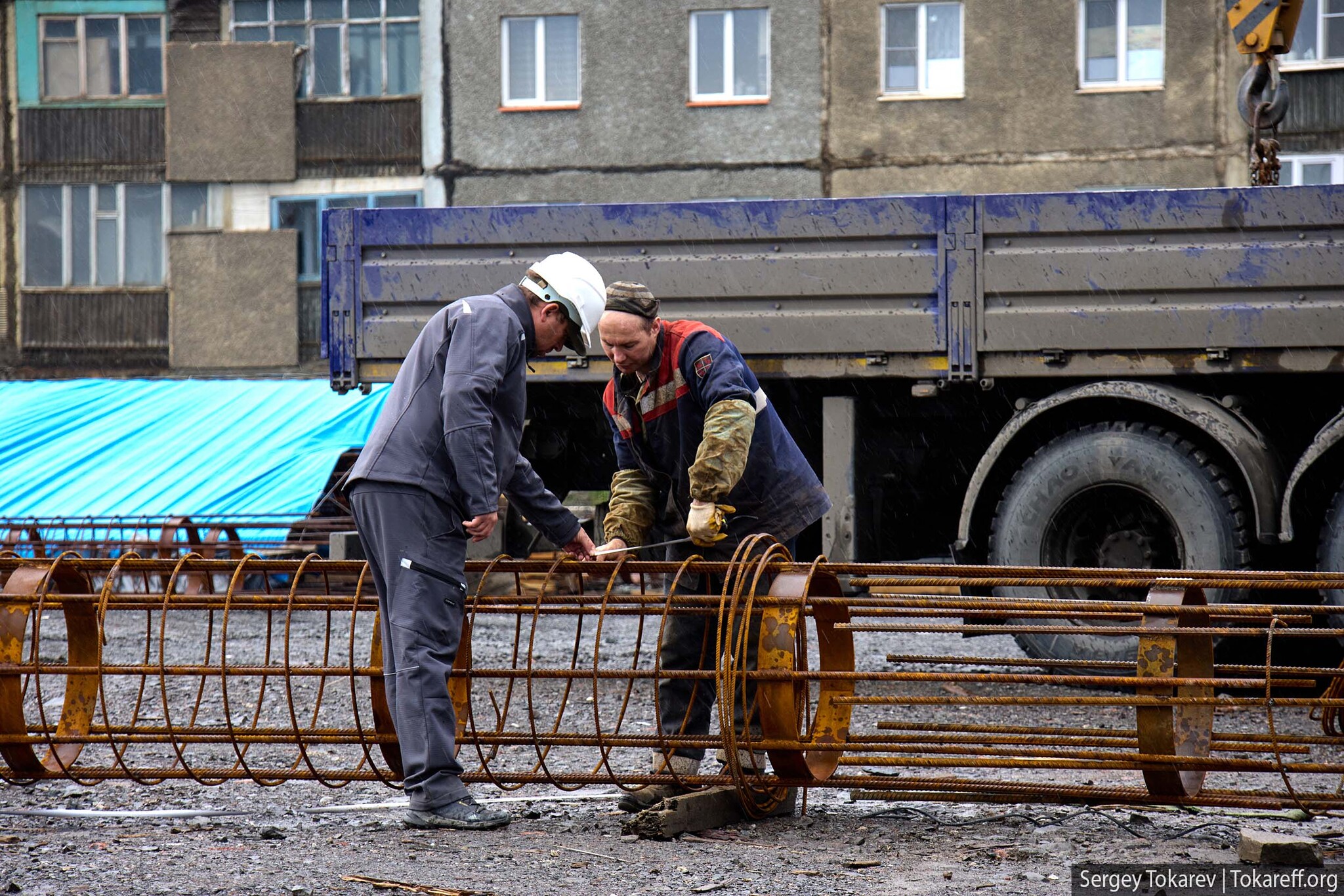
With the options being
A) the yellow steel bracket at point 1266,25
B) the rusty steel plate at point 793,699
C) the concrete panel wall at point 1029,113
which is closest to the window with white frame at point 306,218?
the concrete panel wall at point 1029,113

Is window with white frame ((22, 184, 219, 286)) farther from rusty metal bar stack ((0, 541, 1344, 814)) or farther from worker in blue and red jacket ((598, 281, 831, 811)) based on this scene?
worker in blue and red jacket ((598, 281, 831, 811))

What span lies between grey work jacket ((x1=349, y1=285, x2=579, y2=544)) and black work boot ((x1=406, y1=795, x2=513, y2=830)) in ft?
3.04

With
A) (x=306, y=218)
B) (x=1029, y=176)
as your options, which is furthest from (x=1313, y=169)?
(x=306, y=218)

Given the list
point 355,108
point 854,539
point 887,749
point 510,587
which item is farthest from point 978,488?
point 355,108

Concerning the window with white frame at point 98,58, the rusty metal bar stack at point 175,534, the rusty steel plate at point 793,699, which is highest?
the window with white frame at point 98,58

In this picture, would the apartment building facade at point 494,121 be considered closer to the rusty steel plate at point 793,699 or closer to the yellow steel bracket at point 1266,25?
the yellow steel bracket at point 1266,25

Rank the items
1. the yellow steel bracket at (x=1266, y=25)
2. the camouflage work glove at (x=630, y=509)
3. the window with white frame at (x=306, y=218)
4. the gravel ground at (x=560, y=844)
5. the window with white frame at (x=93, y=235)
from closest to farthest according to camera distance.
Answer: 1. the gravel ground at (x=560, y=844)
2. the camouflage work glove at (x=630, y=509)
3. the yellow steel bracket at (x=1266, y=25)
4. the window with white frame at (x=306, y=218)
5. the window with white frame at (x=93, y=235)

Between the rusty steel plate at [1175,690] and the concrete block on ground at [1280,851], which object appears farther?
the rusty steel plate at [1175,690]

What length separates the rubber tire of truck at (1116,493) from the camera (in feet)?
24.0

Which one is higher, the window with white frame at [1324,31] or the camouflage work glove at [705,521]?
the window with white frame at [1324,31]

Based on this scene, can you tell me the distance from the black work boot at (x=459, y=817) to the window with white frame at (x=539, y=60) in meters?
17.5

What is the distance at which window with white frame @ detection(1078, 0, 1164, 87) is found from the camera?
65.0 feet

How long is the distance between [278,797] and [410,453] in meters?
1.52

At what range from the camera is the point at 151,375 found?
22.4m
